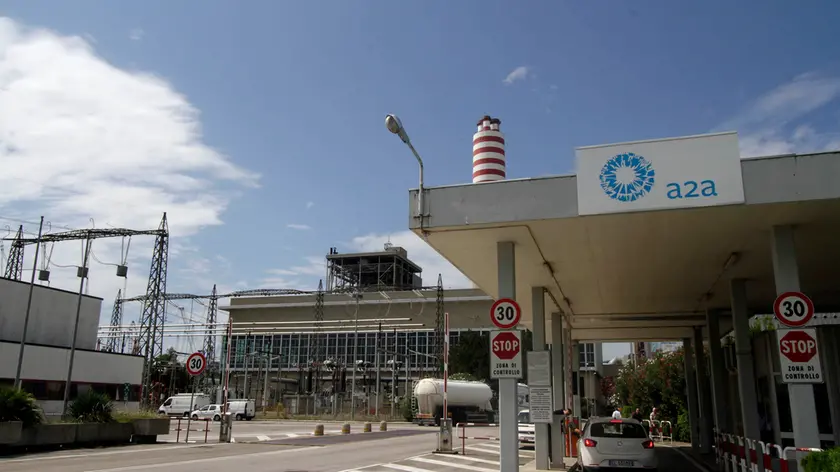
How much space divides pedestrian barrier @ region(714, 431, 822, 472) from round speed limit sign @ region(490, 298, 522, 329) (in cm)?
450

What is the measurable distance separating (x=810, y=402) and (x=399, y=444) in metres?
18.0

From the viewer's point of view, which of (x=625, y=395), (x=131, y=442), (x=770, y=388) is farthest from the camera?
(x=625, y=395)

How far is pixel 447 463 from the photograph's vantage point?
711 inches

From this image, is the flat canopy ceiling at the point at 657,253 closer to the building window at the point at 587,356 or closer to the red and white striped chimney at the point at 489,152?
the red and white striped chimney at the point at 489,152

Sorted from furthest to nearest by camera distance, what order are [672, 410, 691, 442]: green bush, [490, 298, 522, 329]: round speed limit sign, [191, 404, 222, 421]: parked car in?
[191, 404, 222, 421]: parked car, [672, 410, 691, 442]: green bush, [490, 298, 522, 329]: round speed limit sign

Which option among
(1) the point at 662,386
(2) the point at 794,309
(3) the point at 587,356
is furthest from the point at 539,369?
(3) the point at 587,356

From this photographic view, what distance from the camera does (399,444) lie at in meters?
25.7

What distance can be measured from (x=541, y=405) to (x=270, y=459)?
801 cm

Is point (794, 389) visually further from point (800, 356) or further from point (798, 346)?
point (798, 346)

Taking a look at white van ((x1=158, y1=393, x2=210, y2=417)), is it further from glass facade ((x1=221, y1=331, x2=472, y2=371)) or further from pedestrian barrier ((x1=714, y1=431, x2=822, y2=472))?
pedestrian barrier ((x1=714, y1=431, x2=822, y2=472))

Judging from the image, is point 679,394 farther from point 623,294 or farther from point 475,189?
point 475,189

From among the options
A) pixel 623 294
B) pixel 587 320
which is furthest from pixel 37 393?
pixel 623 294

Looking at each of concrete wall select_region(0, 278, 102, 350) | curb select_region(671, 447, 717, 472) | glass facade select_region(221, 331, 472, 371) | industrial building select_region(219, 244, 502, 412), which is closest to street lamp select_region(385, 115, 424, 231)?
curb select_region(671, 447, 717, 472)

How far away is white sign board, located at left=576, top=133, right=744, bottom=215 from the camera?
9.99m
